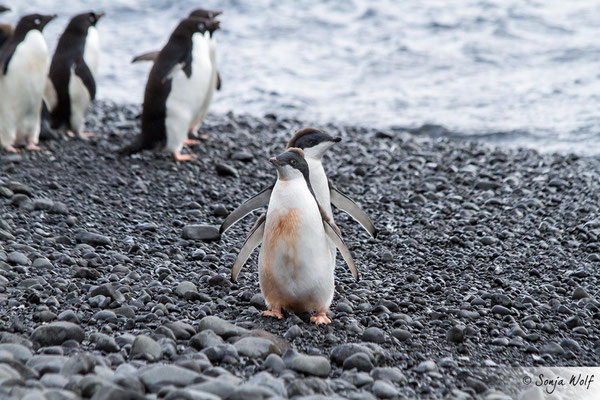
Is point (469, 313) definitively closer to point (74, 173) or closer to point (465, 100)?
point (74, 173)

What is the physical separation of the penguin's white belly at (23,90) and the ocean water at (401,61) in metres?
4.19

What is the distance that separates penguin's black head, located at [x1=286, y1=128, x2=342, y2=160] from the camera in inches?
186

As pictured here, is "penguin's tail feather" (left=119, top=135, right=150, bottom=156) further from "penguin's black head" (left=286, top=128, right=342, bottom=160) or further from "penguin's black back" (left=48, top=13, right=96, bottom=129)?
"penguin's black head" (left=286, top=128, right=342, bottom=160)

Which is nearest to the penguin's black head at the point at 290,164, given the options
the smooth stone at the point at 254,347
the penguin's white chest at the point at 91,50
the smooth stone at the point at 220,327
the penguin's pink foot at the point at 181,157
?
the smooth stone at the point at 220,327

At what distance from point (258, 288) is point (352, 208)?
699 mm

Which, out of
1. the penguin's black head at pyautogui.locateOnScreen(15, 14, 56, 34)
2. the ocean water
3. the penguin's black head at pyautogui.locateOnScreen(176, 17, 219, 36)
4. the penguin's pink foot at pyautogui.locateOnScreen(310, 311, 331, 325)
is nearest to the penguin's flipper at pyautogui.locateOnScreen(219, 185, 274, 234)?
the penguin's pink foot at pyautogui.locateOnScreen(310, 311, 331, 325)

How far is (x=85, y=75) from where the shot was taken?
8.60m

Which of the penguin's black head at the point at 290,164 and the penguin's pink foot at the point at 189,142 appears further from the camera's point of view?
the penguin's pink foot at the point at 189,142

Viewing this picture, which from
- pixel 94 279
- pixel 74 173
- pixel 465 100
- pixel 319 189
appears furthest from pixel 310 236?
pixel 465 100

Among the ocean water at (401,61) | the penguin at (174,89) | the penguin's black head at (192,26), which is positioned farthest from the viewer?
the ocean water at (401,61)

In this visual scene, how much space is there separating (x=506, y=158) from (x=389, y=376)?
5148 mm

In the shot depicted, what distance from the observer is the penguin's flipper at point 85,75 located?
8.59 metres

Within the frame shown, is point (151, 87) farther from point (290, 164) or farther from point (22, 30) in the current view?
point (290, 164)

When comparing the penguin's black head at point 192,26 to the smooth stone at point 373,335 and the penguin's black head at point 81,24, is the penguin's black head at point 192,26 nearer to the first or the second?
the penguin's black head at point 81,24
